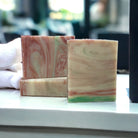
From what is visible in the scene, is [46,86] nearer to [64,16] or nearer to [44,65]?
[44,65]

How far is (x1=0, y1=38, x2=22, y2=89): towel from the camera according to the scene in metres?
0.58

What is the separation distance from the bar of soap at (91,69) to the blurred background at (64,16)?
2.35 metres

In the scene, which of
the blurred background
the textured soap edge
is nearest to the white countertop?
the textured soap edge

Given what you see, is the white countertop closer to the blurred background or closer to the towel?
the towel

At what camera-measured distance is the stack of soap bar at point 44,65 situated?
550 millimetres

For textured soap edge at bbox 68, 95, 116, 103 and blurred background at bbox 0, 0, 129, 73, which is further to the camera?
blurred background at bbox 0, 0, 129, 73

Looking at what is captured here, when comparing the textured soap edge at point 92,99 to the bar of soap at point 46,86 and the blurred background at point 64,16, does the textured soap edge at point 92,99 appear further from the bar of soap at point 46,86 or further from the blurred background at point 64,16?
the blurred background at point 64,16

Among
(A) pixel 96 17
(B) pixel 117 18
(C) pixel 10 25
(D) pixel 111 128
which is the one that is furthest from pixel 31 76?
(B) pixel 117 18

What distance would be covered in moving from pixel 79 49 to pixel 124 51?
557mm

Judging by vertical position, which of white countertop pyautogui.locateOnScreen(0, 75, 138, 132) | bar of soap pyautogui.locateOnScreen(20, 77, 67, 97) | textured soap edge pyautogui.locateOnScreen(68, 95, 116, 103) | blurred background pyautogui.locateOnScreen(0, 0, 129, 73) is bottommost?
white countertop pyautogui.locateOnScreen(0, 75, 138, 132)

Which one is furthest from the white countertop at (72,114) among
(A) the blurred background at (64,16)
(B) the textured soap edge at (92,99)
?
(A) the blurred background at (64,16)

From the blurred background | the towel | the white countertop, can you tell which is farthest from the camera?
the blurred background

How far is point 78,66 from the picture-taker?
0.51 metres

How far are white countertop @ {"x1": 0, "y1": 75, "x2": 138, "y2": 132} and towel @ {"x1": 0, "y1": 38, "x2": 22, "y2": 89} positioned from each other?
81 millimetres
